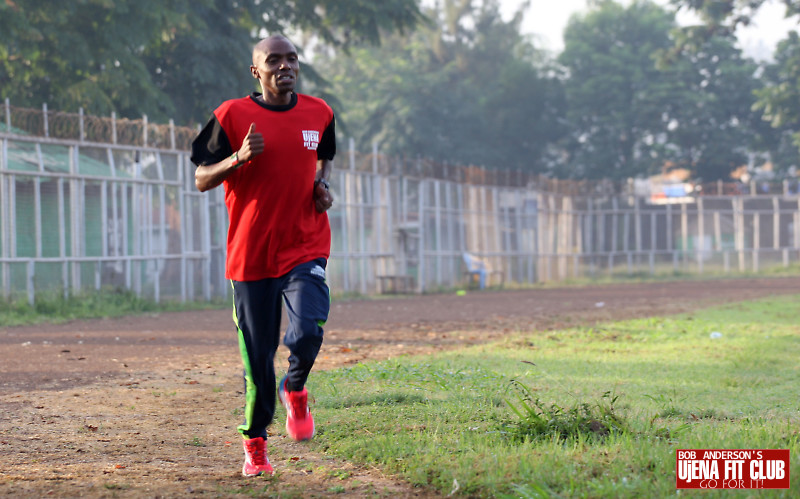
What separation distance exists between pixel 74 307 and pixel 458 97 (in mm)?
35897

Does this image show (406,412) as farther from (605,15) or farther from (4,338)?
(605,15)

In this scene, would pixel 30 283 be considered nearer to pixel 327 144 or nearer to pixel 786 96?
pixel 327 144

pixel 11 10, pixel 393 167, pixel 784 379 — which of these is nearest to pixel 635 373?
pixel 784 379

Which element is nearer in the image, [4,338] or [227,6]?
[4,338]

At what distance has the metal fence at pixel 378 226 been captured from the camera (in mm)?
15352

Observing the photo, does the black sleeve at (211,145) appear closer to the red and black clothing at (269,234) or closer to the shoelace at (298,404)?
the red and black clothing at (269,234)

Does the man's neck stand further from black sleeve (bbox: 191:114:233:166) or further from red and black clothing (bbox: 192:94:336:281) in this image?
black sleeve (bbox: 191:114:233:166)

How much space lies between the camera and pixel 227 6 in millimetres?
25047

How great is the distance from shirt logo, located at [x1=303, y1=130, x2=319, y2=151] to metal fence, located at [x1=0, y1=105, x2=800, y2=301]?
37.6 ft

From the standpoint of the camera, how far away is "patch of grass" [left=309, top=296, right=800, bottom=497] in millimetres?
4094

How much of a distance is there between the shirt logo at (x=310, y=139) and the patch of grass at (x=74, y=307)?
32.6ft

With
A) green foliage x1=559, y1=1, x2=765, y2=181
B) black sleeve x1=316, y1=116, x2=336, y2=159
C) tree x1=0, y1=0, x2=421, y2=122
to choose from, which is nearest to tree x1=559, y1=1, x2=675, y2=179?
green foliage x1=559, y1=1, x2=765, y2=181

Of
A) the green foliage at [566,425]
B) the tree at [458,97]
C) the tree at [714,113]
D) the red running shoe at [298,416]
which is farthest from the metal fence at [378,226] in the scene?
the tree at [458,97]

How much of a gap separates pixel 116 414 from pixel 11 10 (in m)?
14.1
